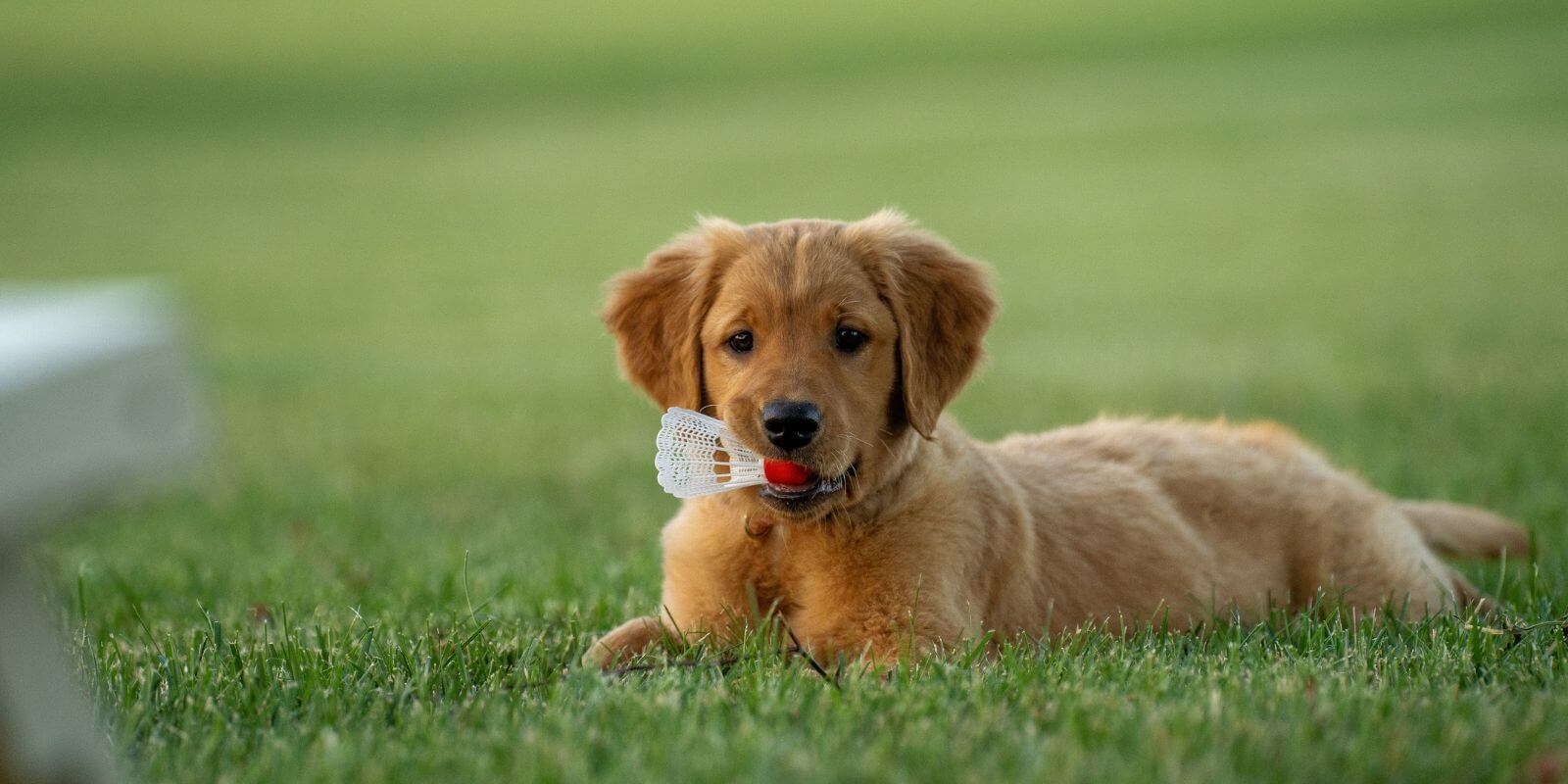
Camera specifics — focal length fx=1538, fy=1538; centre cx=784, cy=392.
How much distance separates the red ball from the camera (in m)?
3.69

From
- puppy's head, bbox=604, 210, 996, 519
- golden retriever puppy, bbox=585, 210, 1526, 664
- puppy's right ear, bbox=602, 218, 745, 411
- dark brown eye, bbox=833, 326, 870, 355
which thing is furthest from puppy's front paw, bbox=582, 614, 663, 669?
dark brown eye, bbox=833, 326, 870, 355

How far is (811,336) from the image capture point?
12.6 feet

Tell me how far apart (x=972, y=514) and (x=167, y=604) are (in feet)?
8.11

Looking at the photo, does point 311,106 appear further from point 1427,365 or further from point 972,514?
point 972,514

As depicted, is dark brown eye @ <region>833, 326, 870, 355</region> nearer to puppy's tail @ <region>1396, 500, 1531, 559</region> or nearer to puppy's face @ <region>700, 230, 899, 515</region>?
puppy's face @ <region>700, 230, 899, 515</region>

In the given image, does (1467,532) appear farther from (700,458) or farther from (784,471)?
(700,458)

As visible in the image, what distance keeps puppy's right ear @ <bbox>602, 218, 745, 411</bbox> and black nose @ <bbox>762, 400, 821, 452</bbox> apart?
0.53 metres

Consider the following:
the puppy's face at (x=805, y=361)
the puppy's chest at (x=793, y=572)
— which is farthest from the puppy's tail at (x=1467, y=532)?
the puppy's chest at (x=793, y=572)

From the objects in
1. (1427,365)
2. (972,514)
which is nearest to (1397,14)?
(1427,365)

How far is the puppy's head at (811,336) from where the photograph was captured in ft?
12.1

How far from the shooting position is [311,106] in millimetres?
32531

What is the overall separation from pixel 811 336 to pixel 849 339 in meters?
0.11

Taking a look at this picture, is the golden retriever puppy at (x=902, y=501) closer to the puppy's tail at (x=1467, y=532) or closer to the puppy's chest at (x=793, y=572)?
the puppy's chest at (x=793, y=572)

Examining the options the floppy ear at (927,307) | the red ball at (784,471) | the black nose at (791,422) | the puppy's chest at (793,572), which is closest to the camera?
the black nose at (791,422)
